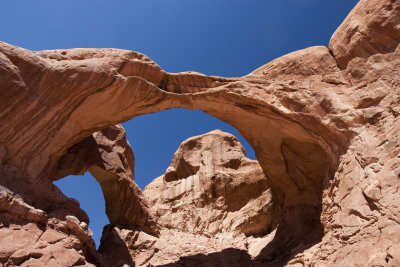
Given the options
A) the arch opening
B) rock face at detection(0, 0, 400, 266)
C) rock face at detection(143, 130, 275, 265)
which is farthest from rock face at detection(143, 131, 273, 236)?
rock face at detection(0, 0, 400, 266)

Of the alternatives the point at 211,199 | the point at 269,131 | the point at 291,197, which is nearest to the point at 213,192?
the point at 211,199

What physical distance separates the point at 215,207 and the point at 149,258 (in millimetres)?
4758

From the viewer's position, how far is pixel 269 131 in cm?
1289

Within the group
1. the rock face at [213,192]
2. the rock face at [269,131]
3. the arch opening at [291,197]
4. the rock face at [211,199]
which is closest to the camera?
the rock face at [269,131]

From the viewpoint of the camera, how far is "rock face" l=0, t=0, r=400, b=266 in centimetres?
883

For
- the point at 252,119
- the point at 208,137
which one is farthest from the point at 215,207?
the point at 252,119

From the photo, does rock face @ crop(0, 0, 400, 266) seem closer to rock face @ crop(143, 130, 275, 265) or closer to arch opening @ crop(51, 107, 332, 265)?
arch opening @ crop(51, 107, 332, 265)

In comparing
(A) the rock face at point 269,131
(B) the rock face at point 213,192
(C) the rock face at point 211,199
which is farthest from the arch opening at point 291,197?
(B) the rock face at point 213,192

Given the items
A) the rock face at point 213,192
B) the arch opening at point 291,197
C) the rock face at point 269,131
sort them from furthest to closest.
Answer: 1. the rock face at point 213,192
2. the arch opening at point 291,197
3. the rock face at point 269,131

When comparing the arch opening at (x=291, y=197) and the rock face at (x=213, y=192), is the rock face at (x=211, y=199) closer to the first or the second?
the rock face at (x=213, y=192)

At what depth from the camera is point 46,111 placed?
36.4ft

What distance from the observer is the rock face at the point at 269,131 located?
348 inches

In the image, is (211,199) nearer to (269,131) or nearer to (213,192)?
(213,192)

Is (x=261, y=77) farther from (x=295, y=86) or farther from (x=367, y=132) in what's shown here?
(x=367, y=132)
